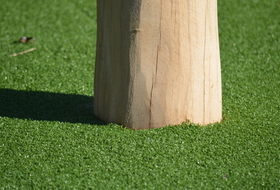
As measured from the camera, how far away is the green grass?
2.93m

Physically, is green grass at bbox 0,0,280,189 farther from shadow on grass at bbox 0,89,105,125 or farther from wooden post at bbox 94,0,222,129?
wooden post at bbox 94,0,222,129

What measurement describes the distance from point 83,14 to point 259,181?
476 cm

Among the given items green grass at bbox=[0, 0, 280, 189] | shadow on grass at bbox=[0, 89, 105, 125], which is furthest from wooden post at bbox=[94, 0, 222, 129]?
shadow on grass at bbox=[0, 89, 105, 125]

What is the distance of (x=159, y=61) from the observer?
3.38 m

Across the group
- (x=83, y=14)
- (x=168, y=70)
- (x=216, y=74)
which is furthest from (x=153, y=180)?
(x=83, y=14)

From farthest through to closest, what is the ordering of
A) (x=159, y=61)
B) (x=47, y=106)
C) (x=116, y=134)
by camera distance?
1. (x=47, y=106)
2. (x=116, y=134)
3. (x=159, y=61)

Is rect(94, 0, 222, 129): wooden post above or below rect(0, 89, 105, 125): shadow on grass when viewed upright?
above

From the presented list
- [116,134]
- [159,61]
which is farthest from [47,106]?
[159,61]

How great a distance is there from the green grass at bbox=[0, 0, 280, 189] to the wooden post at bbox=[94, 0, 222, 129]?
167 millimetres

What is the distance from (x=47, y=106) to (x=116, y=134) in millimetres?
1022

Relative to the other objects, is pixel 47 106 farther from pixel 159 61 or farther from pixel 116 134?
pixel 159 61

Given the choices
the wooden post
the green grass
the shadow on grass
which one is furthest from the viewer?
the shadow on grass

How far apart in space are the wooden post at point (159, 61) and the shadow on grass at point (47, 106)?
0.46 meters

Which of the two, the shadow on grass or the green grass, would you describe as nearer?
the green grass
